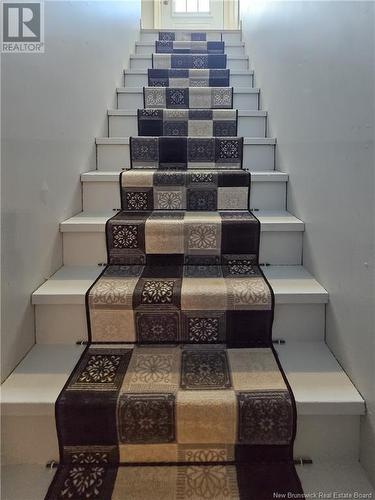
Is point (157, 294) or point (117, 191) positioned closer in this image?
point (157, 294)

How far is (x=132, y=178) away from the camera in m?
1.67

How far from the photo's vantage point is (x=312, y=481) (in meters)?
0.89

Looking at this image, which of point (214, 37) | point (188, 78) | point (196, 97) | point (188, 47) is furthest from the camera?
point (214, 37)

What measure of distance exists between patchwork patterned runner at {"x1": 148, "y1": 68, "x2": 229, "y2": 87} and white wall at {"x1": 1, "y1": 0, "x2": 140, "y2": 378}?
816 millimetres

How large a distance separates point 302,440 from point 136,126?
70.0 inches

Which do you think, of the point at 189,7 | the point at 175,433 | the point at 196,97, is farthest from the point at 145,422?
the point at 189,7

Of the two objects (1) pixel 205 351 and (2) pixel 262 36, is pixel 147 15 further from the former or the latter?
(1) pixel 205 351

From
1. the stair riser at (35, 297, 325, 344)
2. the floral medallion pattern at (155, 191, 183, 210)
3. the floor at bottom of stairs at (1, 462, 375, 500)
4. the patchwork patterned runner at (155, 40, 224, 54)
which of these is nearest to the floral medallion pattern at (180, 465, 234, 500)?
the floor at bottom of stairs at (1, 462, 375, 500)

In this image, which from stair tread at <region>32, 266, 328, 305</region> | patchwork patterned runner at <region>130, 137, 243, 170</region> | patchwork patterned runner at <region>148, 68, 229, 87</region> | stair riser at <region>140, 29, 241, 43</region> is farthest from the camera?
stair riser at <region>140, 29, 241, 43</region>

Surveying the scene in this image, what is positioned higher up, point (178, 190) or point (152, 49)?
point (152, 49)

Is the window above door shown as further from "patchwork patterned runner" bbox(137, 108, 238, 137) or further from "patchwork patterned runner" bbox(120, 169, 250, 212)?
"patchwork patterned runner" bbox(120, 169, 250, 212)

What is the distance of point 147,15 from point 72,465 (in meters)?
5.54

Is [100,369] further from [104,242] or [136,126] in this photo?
[136,126]
